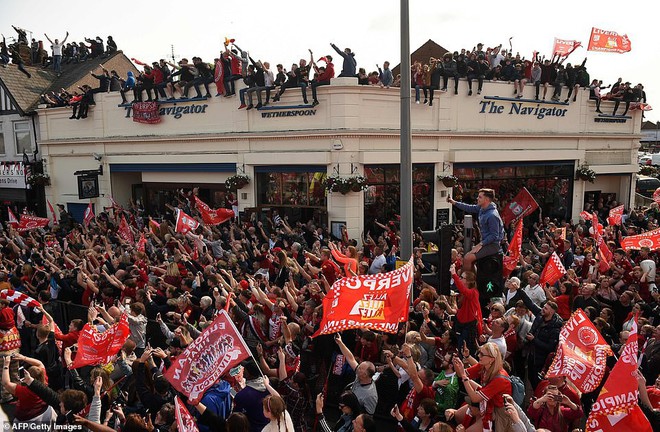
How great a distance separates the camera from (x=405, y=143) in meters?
8.88

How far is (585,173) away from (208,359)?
20.3 m

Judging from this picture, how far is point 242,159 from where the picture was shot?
19.2m

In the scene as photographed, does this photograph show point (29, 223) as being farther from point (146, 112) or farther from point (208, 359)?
point (208, 359)

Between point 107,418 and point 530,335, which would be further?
point 530,335

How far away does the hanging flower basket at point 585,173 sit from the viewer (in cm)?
2256

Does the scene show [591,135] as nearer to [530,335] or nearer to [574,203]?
[574,203]

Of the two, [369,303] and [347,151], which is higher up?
[347,151]

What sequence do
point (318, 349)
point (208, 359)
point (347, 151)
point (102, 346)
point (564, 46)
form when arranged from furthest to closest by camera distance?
point (564, 46)
point (347, 151)
point (318, 349)
point (102, 346)
point (208, 359)

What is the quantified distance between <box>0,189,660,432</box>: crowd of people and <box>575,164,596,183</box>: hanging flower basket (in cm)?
1049

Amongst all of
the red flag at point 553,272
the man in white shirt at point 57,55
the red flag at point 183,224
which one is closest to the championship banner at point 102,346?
the red flag at point 553,272

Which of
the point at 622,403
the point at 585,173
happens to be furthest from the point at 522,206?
the point at 622,403

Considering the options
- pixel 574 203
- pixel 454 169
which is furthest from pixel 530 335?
pixel 574 203

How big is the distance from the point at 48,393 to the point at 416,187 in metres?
14.2

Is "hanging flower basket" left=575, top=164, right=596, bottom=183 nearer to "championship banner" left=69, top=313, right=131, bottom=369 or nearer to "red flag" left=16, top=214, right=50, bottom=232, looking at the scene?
"red flag" left=16, top=214, right=50, bottom=232
